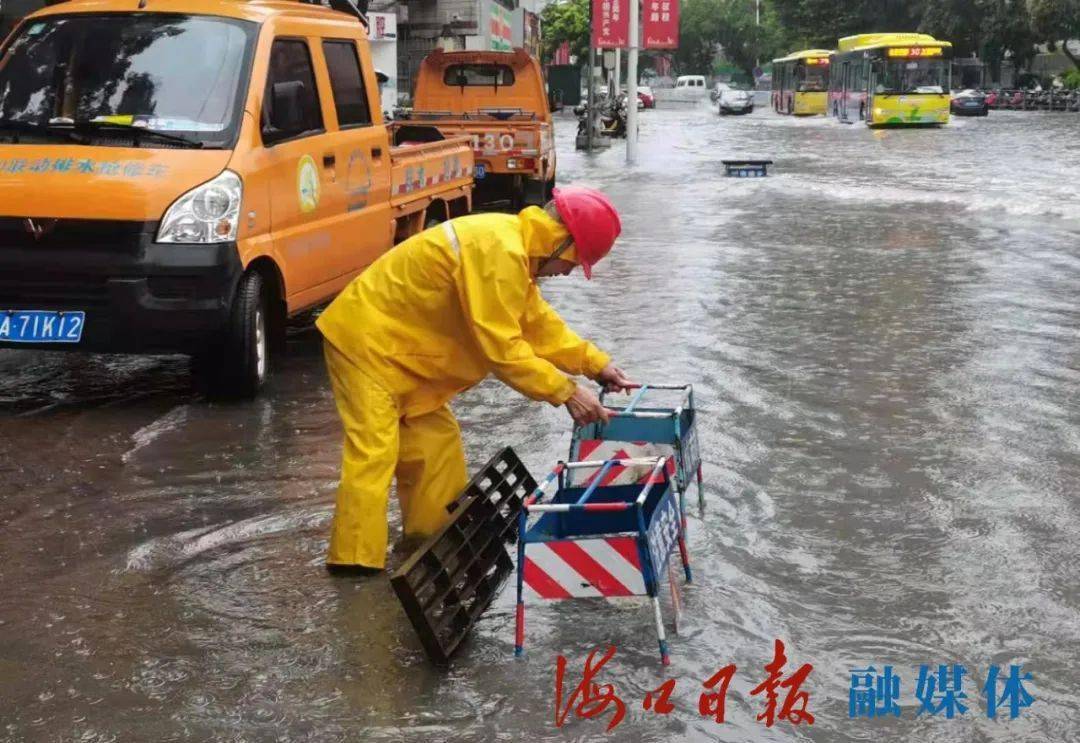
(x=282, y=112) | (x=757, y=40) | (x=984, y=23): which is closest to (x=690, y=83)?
(x=757, y=40)

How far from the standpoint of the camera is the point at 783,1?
85.5 m

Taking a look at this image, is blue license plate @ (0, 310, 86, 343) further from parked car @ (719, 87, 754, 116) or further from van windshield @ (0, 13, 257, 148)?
parked car @ (719, 87, 754, 116)

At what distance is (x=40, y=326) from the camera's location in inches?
288

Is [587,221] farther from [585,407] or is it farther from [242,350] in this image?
[242,350]

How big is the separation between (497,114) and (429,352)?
568 inches

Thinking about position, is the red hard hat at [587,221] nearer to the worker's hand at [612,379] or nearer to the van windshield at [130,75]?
the worker's hand at [612,379]

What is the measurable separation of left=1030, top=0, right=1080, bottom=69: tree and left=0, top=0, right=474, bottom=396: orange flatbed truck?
59829 mm

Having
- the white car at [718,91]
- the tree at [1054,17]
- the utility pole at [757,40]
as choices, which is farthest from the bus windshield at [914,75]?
the utility pole at [757,40]

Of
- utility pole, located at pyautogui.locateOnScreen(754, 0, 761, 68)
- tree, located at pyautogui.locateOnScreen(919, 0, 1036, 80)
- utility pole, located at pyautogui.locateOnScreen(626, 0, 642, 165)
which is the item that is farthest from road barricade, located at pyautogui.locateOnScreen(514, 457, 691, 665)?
utility pole, located at pyautogui.locateOnScreen(754, 0, 761, 68)

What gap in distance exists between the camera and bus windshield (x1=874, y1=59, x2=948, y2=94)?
47.5 metres

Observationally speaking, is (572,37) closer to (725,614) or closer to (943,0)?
(943,0)

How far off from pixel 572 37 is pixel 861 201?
176 ft

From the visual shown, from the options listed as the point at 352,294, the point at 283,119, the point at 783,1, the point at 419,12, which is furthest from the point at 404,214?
the point at 783,1

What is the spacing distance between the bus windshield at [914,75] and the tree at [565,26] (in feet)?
75.0
